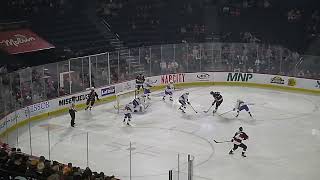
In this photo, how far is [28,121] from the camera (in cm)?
1845

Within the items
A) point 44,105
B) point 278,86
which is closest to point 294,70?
point 278,86

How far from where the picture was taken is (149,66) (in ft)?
84.0

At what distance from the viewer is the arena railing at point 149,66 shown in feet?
66.5

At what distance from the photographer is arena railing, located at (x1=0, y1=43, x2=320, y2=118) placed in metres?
20.3

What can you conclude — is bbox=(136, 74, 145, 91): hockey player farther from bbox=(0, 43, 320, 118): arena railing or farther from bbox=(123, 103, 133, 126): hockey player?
bbox=(123, 103, 133, 126): hockey player

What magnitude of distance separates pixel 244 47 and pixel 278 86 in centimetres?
238

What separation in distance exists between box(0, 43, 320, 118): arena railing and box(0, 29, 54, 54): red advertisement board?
10.7 feet

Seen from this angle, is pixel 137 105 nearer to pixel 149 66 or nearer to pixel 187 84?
pixel 149 66

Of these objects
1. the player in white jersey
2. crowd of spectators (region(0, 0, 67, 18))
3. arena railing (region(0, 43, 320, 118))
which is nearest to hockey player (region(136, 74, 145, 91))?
the player in white jersey

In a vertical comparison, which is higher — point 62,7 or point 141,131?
point 62,7

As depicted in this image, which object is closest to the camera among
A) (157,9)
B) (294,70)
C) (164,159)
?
(164,159)

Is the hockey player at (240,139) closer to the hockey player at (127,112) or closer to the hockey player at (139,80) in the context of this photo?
the hockey player at (127,112)

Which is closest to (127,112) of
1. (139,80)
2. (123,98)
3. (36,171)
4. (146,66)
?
(123,98)

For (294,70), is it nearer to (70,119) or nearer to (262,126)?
(262,126)
